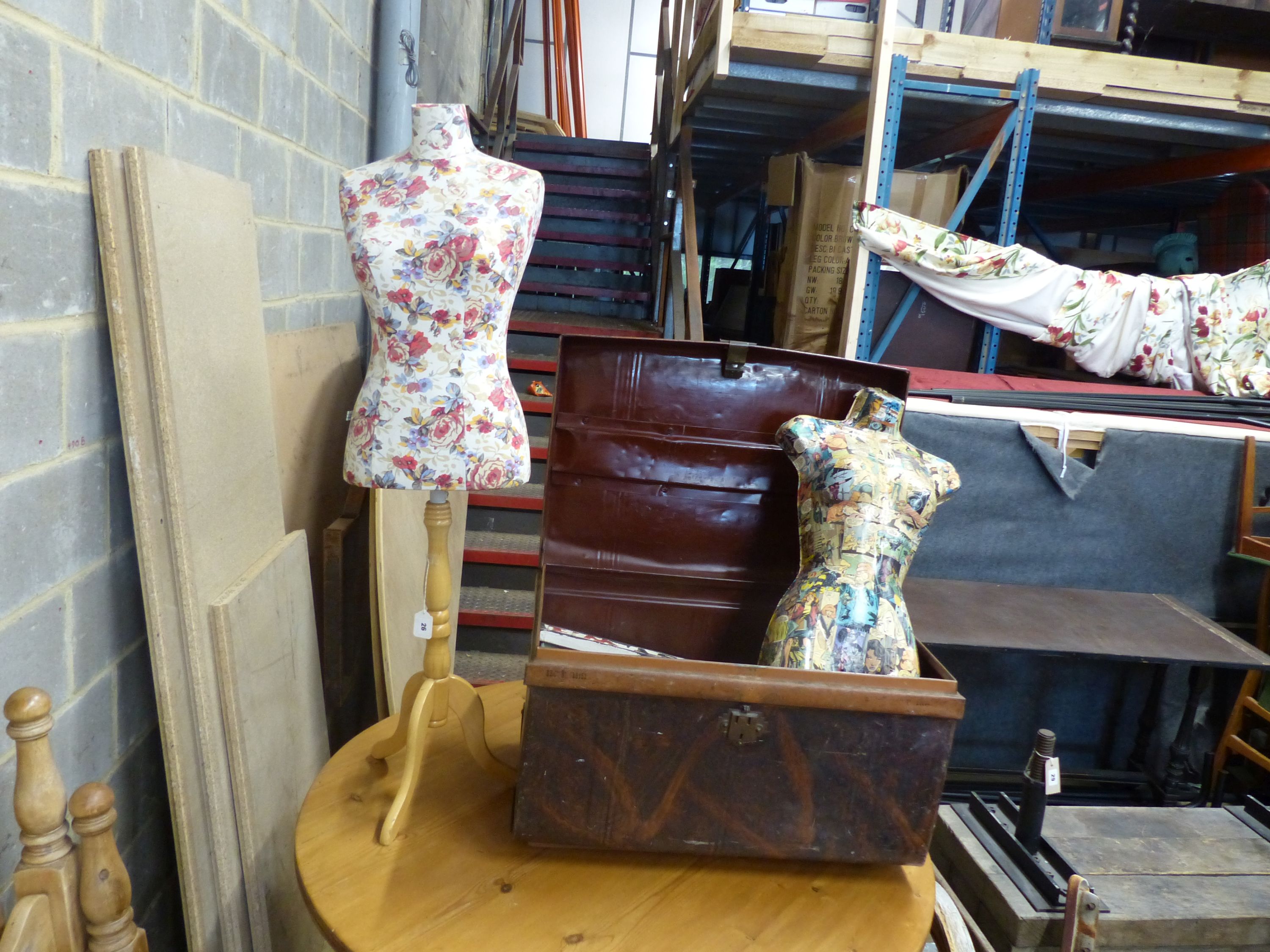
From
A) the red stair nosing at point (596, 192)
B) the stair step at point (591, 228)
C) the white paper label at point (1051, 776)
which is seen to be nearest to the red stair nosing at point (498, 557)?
the white paper label at point (1051, 776)

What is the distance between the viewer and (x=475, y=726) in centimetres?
126

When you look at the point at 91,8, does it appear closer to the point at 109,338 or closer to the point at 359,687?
the point at 109,338

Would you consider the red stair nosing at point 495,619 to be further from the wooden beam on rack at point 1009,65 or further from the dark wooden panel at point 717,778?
the wooden beam on rack at point 1009,65

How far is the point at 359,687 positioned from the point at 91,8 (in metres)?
1.54

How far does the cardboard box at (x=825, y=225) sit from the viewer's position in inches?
120

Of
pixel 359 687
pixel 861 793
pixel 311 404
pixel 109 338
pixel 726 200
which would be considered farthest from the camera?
pixel 726 200

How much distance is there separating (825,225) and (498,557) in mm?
1730

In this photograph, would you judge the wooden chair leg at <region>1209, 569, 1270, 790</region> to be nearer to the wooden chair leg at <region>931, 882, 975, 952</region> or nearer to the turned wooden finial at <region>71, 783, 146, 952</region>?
the wooden chair leg at <region>931, 882, 975, 952</region>

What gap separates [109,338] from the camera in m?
1.09

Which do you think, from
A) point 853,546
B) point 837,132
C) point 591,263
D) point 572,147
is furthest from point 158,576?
point 572,147

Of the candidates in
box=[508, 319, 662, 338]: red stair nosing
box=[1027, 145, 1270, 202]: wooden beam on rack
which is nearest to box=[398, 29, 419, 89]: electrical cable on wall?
box=[508, 319, 662, 338]: red stair nosing

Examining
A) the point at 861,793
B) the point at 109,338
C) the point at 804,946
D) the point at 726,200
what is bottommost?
the point at 804,946

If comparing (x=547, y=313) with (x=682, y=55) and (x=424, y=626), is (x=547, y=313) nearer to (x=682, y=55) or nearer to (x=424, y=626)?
(x=682, y=55)

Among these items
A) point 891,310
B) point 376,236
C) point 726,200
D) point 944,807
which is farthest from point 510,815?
point 726,200
